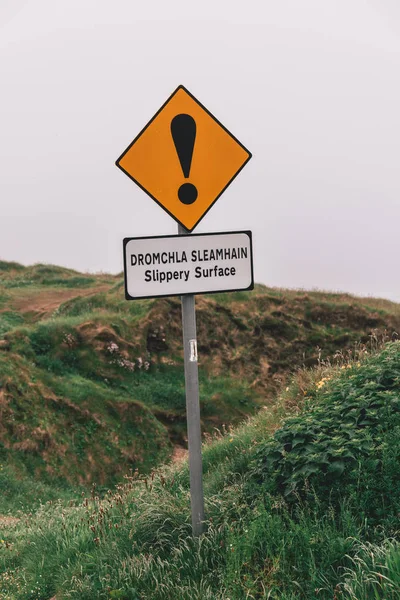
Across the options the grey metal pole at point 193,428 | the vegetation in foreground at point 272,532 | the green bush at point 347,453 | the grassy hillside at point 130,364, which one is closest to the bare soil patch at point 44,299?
the grassy hillside at point 130,364

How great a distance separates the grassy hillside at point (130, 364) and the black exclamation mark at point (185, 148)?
779cm

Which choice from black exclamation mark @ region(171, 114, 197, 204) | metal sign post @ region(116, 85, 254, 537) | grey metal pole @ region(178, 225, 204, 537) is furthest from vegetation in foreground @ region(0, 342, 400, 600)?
black exclamation mark @ region(171, 114, 197, 204)

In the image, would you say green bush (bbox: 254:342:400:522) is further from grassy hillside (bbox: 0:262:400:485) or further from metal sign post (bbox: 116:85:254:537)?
grassy hillside (bbox: 0:262:400:485)

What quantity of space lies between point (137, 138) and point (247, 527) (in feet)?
10.7

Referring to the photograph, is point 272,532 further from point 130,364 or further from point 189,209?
point 130,364

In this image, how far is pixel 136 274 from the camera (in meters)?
5.10

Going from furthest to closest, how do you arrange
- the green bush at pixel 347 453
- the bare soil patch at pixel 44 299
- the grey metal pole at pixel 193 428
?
the bare soil patch at pixel 44 299, the grey metal pole at pixel 193 428, the green bush at pixel 347 453

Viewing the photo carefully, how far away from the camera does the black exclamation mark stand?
17.1ft

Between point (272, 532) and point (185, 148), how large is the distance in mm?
3131

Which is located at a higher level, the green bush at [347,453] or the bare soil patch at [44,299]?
the bare soil patch at [44,299]

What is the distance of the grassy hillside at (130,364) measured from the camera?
1566 cm

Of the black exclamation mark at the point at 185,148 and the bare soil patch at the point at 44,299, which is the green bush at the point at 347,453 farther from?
the bare soil patch at the point at 44,299

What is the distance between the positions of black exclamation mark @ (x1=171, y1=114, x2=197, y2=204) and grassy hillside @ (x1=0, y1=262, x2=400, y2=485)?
7790mm

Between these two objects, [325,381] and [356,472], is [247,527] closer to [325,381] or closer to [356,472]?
[356,472]
